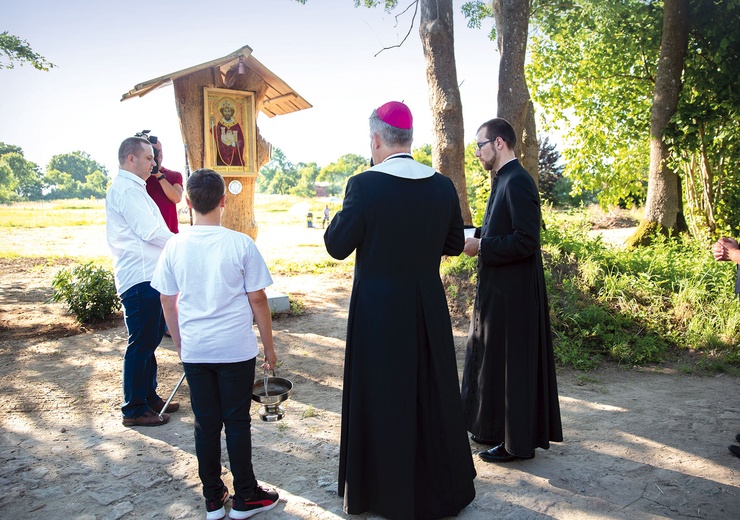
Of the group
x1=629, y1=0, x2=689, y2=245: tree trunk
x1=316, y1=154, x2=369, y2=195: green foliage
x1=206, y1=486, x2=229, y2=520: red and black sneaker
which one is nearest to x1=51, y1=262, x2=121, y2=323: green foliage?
x1=206, y1=486, x2=229, y2=520: red and black sneaker

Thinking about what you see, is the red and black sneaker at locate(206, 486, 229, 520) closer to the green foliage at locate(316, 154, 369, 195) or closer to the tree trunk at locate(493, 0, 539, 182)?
the tree trunk at locate(493, 0, 539, 182)

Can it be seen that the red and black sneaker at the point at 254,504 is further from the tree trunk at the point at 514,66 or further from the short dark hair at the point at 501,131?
the tree trunk at the point at 514,66

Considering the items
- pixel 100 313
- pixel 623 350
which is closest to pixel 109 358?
pixel 100 313

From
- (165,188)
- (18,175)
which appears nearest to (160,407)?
(165,188)

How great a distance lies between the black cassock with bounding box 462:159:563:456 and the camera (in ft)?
12.1

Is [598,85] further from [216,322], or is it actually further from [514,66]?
[216,322]

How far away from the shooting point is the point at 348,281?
435 inches

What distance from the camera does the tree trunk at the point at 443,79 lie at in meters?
8.90

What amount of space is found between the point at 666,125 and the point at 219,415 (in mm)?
9732

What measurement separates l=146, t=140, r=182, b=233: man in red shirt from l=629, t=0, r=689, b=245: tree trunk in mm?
7779

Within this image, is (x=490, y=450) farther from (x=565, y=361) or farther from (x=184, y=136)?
(x=184, y=136)

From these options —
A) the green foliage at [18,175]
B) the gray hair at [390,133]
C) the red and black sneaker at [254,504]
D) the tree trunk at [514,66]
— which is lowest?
the red and black sneaker at [254,504]

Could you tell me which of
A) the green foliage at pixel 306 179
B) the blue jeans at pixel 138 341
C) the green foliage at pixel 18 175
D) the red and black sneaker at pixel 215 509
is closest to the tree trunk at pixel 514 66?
the blue jeans at pixel 138 341

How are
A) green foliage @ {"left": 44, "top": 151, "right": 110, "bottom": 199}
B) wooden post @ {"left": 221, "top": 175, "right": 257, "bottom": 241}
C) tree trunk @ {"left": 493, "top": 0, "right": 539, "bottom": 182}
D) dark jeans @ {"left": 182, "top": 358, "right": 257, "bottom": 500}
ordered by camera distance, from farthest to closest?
1. green foliage @ {"left": 44, "top": 151, "right": 110, "bottom": 199}
2. tree trunk @ {"left": 493, "top": 0, "right": 539, "bottom": 182}
3. wooden post @ {"left": 221, "top": 175, "right": 257, "bottom": 241}
4. dark jeans @ {"left": 182, "top": 358, "right": 257, "bottom": 500}
